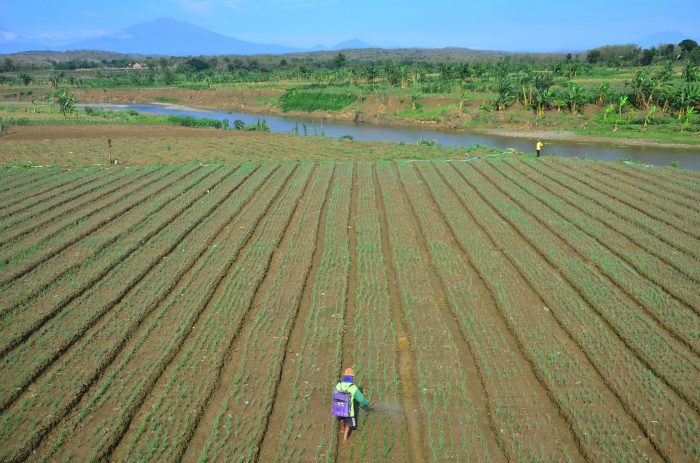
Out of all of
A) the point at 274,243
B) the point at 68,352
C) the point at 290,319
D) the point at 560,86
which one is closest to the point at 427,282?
the point at 290,319

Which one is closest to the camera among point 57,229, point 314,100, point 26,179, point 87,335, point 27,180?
point 87,335

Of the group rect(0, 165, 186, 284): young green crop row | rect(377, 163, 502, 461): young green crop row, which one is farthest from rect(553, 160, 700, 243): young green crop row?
rect(0, 165, 186, 284): young green crop row

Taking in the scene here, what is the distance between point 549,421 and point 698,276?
7.95 m

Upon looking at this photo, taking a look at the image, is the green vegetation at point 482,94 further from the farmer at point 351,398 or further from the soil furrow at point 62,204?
the farmer at point 351,398

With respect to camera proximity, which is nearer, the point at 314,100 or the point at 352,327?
the point at 352,327

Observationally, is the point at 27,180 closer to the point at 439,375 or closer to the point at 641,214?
the point at 439,375

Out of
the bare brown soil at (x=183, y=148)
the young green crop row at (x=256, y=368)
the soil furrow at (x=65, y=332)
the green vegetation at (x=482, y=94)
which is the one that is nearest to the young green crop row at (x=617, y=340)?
the young green crop row at (x=256, y=368)

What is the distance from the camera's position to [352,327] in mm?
11602

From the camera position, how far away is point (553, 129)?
5119 centimetres

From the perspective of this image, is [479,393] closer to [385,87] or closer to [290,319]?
[290,319]

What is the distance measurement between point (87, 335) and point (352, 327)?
18.7 feet

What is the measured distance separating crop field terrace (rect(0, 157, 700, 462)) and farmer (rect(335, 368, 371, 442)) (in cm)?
19

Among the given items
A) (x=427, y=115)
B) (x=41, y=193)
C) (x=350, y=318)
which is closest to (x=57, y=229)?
(x=41, y=193)

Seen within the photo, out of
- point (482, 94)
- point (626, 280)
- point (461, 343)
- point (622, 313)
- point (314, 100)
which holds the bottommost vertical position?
point (461, 343)
